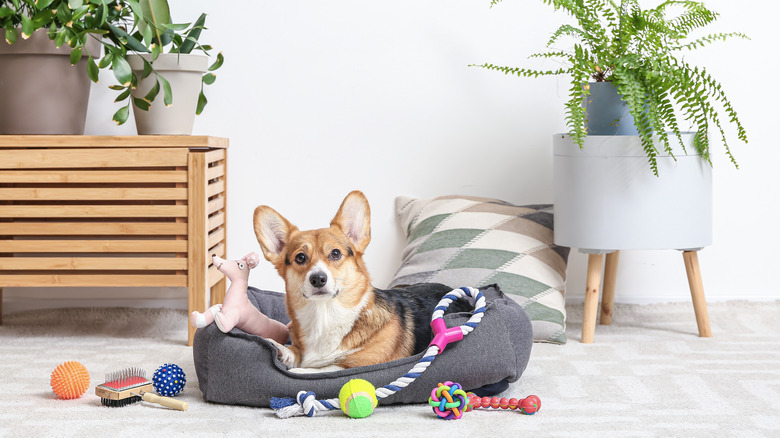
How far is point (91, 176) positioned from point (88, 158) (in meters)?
0.05

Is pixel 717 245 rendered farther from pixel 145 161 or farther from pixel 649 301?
pixel 145 161

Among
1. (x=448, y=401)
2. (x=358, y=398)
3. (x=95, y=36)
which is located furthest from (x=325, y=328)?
(x=95, y=36)

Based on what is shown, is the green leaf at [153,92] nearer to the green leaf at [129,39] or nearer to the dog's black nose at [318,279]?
the green leaf at [129,39]

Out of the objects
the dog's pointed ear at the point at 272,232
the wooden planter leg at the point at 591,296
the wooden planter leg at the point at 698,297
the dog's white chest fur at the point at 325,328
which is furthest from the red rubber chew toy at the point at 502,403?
the wooden planter leg at the point at 698,297

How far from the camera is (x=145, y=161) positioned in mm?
2342

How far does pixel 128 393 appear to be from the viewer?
168cm

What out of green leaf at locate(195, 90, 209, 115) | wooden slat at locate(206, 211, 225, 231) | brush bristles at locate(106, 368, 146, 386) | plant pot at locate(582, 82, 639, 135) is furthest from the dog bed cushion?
green leaf at locate(195, 90, 209, 115)

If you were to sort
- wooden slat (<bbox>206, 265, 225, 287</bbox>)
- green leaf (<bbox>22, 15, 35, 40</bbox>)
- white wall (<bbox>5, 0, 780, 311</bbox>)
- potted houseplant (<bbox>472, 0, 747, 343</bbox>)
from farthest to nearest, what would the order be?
1. white wall (<bbox>5, 0, 780, 311</bbox>)
2. wooden slat (<bbox>206, 265, 225, 287</bbox>)
3. potted houseplant (<bbox>472, 0, 747, 343</bbox>)
4. green leaf (<bbox>22, 15, 35, 40</bbox>)

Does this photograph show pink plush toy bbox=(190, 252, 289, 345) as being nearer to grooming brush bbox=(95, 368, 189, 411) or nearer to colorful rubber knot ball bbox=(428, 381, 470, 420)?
grooming brush bbox=(95, 368, 189, 411)

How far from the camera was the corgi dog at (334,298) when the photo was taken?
1652 millimetres

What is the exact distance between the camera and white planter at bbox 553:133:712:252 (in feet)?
7.50

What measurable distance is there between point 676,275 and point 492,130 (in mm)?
861

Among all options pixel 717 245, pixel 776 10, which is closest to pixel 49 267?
pixel 717 245

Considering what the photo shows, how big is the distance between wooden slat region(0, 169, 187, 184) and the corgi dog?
742mm
